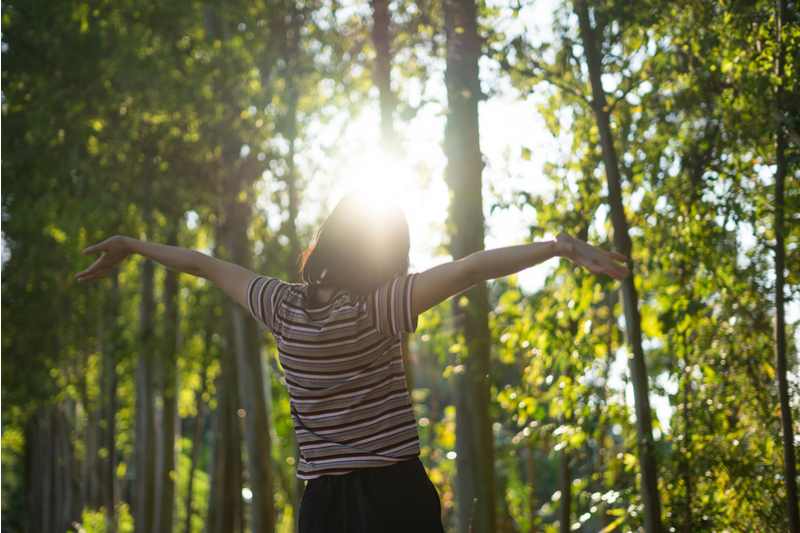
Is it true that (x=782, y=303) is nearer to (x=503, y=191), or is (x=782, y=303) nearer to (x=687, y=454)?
(x=687, y=454)

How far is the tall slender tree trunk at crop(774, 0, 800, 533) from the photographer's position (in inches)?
115

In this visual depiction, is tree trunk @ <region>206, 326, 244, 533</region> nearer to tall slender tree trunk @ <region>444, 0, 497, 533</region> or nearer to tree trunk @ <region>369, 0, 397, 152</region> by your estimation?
tree trunk @ <region>369, 0, 397, 152</region>

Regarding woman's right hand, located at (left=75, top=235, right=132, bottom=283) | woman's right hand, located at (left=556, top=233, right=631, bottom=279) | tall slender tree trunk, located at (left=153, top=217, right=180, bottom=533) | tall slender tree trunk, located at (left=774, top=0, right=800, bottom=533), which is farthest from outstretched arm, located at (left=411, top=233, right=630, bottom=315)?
tall slender tree trunk, located at (left=153, top=217, right=180, bottom=533)

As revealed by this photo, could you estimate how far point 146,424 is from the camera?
9688mm

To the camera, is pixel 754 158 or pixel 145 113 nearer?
pixel 754 158

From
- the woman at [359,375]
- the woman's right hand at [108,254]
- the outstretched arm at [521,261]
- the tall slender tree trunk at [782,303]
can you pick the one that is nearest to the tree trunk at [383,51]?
the tall slender tree trunk at [782,303]

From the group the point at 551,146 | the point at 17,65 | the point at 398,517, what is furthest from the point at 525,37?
the point at 17,65

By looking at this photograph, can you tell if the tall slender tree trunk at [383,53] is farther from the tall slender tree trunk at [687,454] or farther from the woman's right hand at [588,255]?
the woman's right hand at [588,255]

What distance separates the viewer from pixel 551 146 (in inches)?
162

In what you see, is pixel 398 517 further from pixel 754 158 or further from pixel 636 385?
pixel 754 158

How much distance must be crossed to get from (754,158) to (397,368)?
9.30 ft

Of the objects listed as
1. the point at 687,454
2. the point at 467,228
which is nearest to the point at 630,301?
the point at 687,454

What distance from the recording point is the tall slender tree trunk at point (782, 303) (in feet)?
9.55

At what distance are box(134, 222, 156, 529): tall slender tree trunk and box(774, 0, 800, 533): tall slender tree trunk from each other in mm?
8997
